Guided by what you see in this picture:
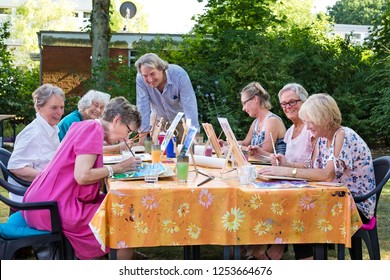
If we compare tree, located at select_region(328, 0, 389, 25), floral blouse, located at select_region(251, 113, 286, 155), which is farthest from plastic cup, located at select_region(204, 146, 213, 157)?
tree, located at select_region(328, 0, 389, 25)

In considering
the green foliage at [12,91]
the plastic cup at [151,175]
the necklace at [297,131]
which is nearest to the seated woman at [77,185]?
the plastic cup at [151,175]

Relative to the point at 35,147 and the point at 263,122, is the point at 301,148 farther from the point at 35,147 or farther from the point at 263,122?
the point at 35,147

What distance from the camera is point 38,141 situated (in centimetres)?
446

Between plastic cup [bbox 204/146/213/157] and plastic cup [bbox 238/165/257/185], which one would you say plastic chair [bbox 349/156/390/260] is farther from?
plastic cup [bbox 204/146/213/157]

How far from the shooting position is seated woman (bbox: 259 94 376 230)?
376 cm

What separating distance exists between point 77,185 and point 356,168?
1.54 meters

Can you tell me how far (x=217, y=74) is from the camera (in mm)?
11805

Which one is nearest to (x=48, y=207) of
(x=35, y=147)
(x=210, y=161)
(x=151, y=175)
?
(x=151, y=175)

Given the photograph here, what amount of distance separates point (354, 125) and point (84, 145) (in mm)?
9779

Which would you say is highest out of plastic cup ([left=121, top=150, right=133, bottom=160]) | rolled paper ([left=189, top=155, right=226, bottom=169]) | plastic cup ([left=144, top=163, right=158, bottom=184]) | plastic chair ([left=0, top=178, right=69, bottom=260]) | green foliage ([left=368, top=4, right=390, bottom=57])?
green foliage ([left=368, top=4, right=390, bottom=57])

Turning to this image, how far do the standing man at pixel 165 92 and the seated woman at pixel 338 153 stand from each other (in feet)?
6.69

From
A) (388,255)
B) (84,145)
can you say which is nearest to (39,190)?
(84,145)

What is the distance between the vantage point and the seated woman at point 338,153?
3.76 meters

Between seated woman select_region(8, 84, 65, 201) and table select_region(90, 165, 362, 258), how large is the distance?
4.00 ft
